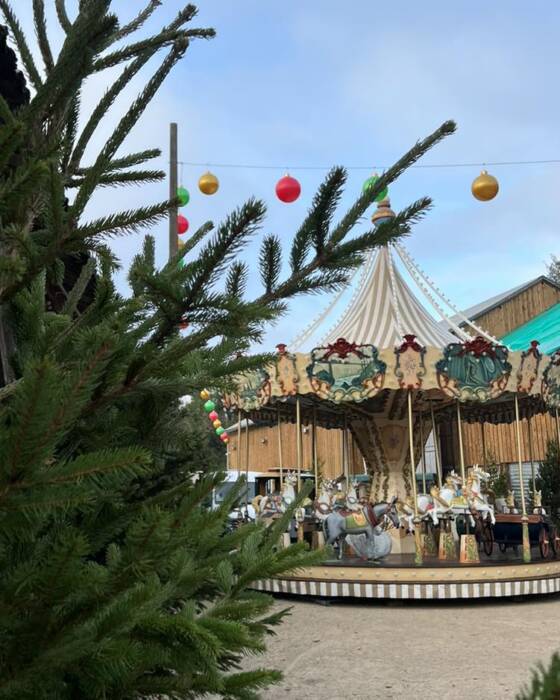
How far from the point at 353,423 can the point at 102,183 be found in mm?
13375

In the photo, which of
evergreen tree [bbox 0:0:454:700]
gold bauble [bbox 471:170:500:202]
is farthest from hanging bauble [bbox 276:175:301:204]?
evergreen tree [bbox 0:0:454:700]

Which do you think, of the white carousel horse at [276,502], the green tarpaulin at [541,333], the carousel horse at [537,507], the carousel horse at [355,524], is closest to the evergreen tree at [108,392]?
the carousel horse at [355,524]

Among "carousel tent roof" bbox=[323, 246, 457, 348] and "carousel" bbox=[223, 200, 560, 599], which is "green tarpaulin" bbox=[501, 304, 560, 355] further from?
"carousel tent roof" bbox=[323, 246, 457, 348]

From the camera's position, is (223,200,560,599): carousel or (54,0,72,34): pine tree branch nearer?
(54,0,72,34): pine tree branch

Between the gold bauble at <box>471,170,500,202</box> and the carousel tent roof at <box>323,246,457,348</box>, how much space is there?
2.94 m

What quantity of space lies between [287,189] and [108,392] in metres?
9.77

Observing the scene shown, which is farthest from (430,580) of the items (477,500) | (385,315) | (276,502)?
(385,315)

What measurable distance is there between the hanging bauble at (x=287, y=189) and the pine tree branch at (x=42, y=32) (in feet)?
29.6

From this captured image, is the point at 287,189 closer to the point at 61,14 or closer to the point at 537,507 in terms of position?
the point at 537,507

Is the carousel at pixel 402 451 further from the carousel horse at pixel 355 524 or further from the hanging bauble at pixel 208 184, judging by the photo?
the hanging bauble at pixel 208 184

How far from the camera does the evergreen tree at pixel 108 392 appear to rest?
118 centimetres

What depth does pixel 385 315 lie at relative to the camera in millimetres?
14070

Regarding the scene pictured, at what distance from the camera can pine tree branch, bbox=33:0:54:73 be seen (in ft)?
6.27

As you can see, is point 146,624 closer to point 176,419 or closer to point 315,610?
point 176,419
